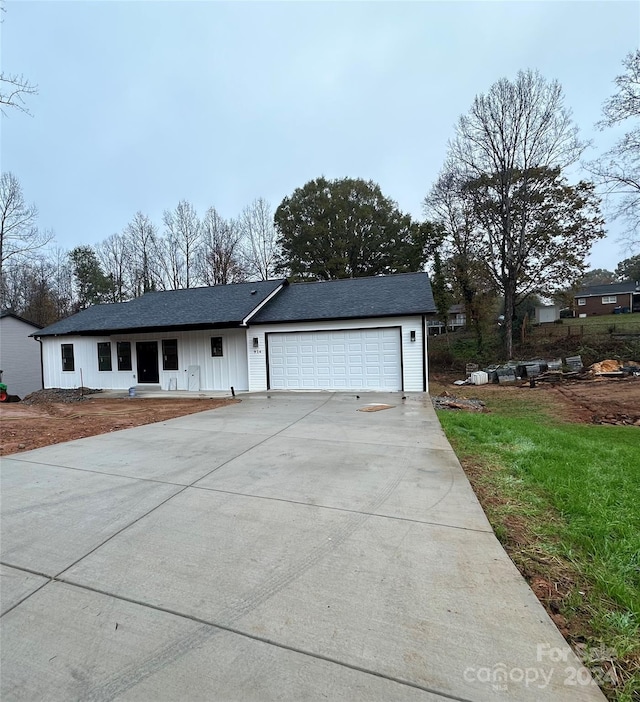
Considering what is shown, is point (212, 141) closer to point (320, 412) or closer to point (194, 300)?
point (194, 300)

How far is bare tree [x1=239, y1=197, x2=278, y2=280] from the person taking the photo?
30156mm

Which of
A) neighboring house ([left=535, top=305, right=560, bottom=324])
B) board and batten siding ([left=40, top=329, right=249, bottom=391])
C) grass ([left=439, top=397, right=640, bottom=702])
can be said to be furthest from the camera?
neighboring house ([left=535, top=305, right=560, bottom=324])

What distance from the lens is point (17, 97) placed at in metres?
6.27

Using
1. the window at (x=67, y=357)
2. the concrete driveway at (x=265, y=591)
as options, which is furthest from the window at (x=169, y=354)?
the concrete driveway at (x=265, y=591)

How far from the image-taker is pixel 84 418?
888 cm

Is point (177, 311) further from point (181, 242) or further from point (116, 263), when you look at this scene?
point (116, 263)

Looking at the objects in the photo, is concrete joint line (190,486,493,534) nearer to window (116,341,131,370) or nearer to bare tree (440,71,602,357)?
window (116,341,131,370)

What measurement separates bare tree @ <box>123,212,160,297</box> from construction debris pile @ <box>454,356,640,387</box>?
84.3 feet

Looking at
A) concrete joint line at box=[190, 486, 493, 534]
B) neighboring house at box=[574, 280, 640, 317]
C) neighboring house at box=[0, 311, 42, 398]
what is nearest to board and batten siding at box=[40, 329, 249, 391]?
neighboring house at box=[0, 311, 42, 398]

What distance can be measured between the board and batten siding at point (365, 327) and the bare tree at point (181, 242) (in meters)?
19.1

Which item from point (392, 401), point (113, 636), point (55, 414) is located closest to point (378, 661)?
point (113, 636)

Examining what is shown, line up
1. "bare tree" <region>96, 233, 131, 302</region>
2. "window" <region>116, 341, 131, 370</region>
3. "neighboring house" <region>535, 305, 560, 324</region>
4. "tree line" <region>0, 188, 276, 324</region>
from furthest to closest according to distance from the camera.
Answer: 1. "bare tree" <region>96, 233, 131, 302</region>
2. "neighboring house" <region>535, 305, 560, 324</region>
3. "tree line" <region>0, 188, 276, 324</region>
4. "window" <region>116, 341, 131, 370</region>

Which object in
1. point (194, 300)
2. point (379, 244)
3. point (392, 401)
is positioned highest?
point (379, 244)

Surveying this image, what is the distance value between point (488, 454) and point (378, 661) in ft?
13.0
